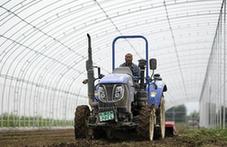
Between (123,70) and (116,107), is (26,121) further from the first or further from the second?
(116,107)

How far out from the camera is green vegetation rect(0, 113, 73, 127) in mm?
29594

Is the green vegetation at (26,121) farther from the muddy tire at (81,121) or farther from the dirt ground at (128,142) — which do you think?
the muddy tire at (81,121)

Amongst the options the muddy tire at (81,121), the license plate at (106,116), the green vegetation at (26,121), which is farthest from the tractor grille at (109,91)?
the green vegetation at (26,121)

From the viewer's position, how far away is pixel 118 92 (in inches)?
444

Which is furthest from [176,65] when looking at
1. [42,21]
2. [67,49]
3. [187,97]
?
[187,97]

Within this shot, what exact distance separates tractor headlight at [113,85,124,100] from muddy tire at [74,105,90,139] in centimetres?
89

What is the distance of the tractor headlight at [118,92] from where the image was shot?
11242 mm

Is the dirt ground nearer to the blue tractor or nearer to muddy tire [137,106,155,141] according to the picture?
muddy tire [137,106,155,141]

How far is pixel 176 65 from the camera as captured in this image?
4503cm

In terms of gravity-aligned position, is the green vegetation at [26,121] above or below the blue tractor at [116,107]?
below

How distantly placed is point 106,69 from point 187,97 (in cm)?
3534

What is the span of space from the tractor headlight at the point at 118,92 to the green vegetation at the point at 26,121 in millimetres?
18515

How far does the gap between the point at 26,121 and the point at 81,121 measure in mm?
22616

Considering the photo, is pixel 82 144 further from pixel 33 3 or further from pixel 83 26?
pixel 83 26
